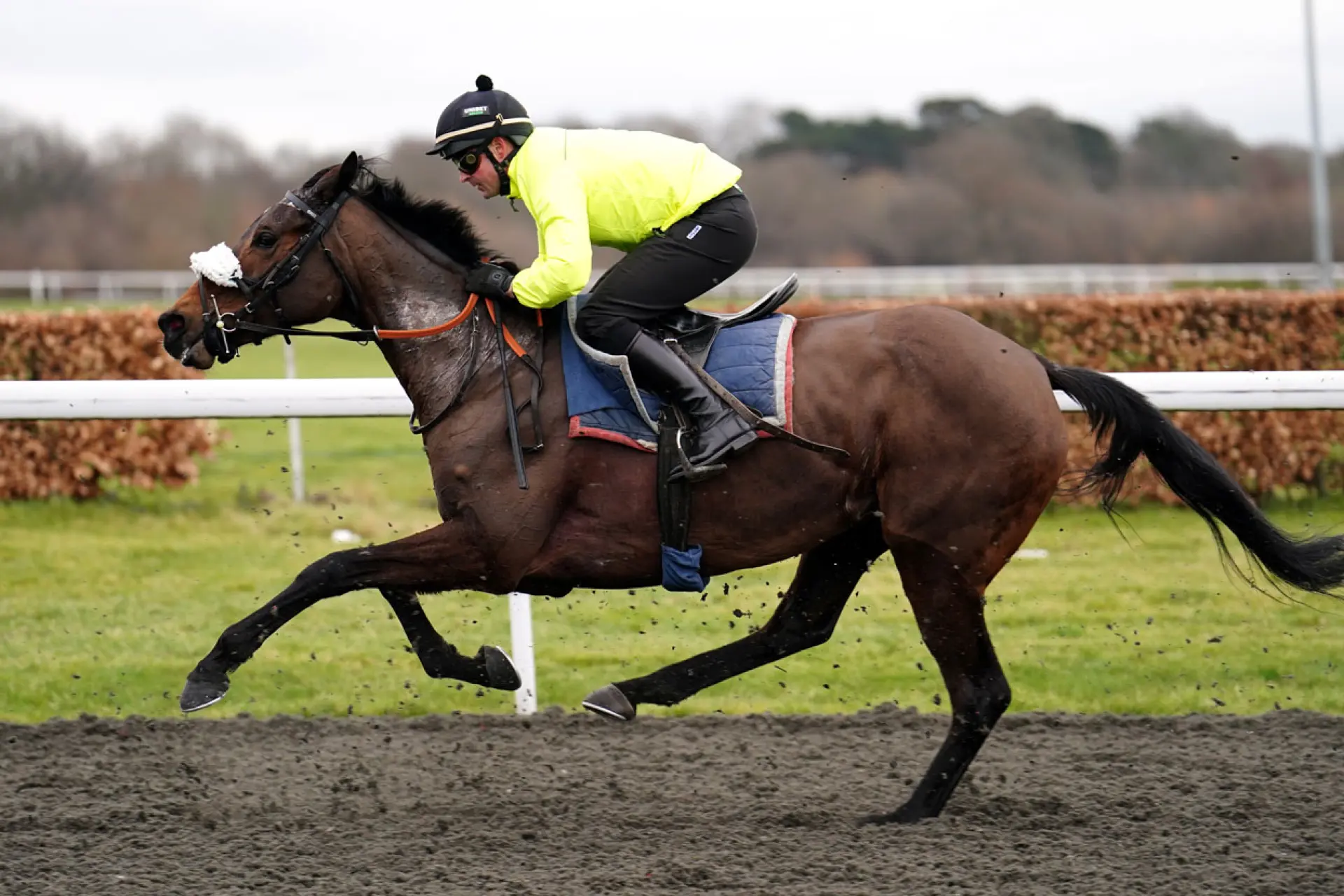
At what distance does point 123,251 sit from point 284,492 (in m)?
13.8

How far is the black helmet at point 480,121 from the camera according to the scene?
13.5ft

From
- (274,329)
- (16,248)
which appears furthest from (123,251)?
(274,329)

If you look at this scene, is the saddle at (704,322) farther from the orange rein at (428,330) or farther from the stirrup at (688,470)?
the orange rein at (428,330)

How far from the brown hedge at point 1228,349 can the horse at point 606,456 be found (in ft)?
15.8

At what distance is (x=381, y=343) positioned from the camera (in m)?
4.32

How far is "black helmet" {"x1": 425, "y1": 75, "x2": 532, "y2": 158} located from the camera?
13.5ft

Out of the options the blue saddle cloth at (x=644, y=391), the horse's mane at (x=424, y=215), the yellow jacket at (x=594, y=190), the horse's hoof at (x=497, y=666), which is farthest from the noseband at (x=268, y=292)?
the horse's hoof at (x=497, y=666)

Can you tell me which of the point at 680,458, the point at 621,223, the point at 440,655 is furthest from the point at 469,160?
the point at 440,655

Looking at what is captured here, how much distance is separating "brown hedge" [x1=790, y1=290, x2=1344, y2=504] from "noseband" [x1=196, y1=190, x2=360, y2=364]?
521 cm

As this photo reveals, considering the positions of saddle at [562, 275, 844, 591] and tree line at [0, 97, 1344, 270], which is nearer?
saddle at [562, 275, 844, 591]

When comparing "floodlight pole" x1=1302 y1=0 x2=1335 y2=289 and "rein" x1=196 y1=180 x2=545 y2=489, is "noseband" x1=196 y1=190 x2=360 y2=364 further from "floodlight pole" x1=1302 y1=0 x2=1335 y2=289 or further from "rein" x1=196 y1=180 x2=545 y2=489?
"floodlight pole" x1=1302 y1=0 x2=1335 y2=289

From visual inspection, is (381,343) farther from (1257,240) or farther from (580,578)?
(1257,240)

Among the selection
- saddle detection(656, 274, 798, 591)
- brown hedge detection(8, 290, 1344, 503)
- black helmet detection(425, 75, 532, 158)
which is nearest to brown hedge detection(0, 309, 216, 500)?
brown hedge detection(8, 290, 1344, 503)

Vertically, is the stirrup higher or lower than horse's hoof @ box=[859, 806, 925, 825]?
higher
